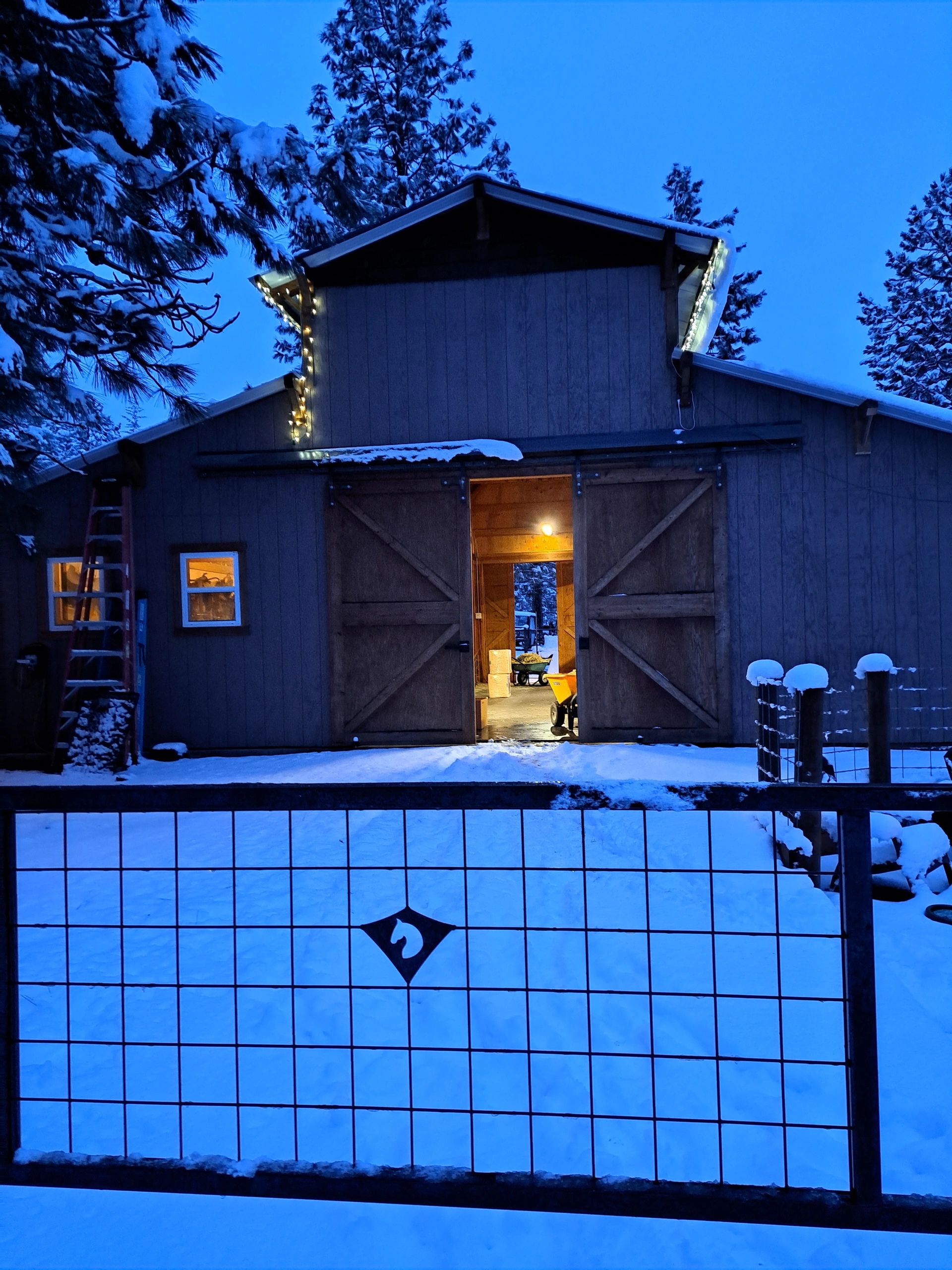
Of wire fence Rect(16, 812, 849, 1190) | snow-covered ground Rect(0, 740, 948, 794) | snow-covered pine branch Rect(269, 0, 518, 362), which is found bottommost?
wire fence Rect(16, 812, 849, 1190)

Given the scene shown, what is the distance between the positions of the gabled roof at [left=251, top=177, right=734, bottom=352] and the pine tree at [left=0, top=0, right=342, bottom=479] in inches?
103

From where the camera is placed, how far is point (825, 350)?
163 metres

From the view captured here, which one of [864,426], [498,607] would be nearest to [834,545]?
[864,426]

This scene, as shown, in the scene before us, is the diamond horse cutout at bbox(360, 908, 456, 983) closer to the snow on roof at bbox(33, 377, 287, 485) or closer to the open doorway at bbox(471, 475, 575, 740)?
the open doorway at bbox(471, 475, 575, 740)

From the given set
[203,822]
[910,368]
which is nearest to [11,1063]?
[203,822]

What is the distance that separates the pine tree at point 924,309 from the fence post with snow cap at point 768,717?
2075 cm

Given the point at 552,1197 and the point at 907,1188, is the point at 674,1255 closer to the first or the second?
the point at 552,1197

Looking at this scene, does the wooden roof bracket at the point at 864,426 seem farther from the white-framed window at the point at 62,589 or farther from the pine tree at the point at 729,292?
the pine tree at the point at 729,292

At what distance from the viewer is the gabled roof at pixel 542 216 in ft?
26.9

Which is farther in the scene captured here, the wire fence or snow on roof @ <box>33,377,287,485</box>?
snow on roof @ <box>33,377,287,485</box>

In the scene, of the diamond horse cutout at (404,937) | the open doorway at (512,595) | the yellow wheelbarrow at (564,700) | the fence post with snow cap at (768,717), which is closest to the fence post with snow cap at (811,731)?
the fence post with snow cap at (768,717)

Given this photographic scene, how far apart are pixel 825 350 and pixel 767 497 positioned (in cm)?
17651

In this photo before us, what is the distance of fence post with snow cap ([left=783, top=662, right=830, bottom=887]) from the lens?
5.00 m

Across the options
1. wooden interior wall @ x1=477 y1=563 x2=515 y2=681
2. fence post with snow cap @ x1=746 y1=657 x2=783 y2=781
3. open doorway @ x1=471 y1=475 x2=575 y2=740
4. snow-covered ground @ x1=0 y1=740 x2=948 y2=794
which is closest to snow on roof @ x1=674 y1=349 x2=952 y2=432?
open doorway @ x1=471 y1=475 x2=575 y2=740
